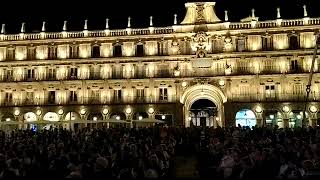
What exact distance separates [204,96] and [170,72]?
5.66m

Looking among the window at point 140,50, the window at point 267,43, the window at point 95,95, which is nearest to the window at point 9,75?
the window at point 95,95

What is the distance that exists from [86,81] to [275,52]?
79.2 feet

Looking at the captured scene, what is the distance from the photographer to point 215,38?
2179 inches

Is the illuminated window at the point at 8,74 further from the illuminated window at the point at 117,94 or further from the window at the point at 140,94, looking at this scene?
the window at the point at 140,94

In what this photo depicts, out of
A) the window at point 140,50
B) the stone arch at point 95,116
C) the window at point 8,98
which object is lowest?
the stone arch at point 95,116

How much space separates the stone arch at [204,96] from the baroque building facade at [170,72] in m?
0.13

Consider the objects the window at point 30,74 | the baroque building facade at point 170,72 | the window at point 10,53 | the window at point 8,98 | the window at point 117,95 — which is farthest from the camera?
the window at point 10,53

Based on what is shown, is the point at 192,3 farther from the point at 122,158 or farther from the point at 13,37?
the point at 122,158

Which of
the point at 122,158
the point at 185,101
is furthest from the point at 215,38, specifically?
the point at 122,158

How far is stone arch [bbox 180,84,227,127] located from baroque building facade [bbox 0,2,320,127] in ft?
0.42

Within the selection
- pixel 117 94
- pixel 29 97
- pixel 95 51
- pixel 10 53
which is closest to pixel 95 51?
pixel 95 51

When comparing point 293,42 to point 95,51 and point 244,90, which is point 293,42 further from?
point 95,51

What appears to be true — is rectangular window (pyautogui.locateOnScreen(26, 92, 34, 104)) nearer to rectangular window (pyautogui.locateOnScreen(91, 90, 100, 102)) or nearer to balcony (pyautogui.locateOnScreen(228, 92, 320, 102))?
rectangular window (pyautogui.locateOnScreen(91, 90, 100, 102))

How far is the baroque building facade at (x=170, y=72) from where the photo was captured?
53.2m
